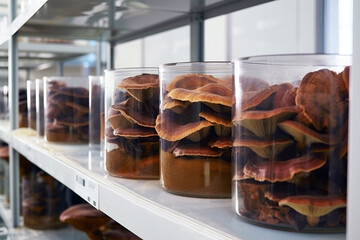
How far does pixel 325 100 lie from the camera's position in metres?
0.32

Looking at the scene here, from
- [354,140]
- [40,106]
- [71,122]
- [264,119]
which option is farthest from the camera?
[40,106]

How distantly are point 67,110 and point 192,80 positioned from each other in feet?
2.05

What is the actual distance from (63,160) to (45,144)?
10.2 inches

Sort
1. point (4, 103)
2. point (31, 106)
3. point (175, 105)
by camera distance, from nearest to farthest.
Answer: point (175, 105) < point (31, 106) < point (4, 103)

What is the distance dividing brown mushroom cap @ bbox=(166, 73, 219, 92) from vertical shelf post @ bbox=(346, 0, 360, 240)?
0.74ft

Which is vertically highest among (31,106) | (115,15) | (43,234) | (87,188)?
(115,15)

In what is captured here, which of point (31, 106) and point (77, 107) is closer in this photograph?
point (77, 107)

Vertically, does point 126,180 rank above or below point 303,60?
below

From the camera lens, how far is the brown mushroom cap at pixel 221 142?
1.43 ft

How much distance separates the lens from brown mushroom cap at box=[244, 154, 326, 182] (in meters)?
0.32

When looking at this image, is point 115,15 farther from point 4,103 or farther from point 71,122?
point 4,103

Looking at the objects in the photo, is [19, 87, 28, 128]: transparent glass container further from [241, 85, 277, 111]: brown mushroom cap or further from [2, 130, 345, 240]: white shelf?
[241, 85, 277, 111]: brown mushroom cap

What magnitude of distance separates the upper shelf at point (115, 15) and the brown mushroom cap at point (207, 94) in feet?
1.26

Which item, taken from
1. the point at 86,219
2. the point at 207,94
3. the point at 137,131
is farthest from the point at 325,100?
the point at 86,219
